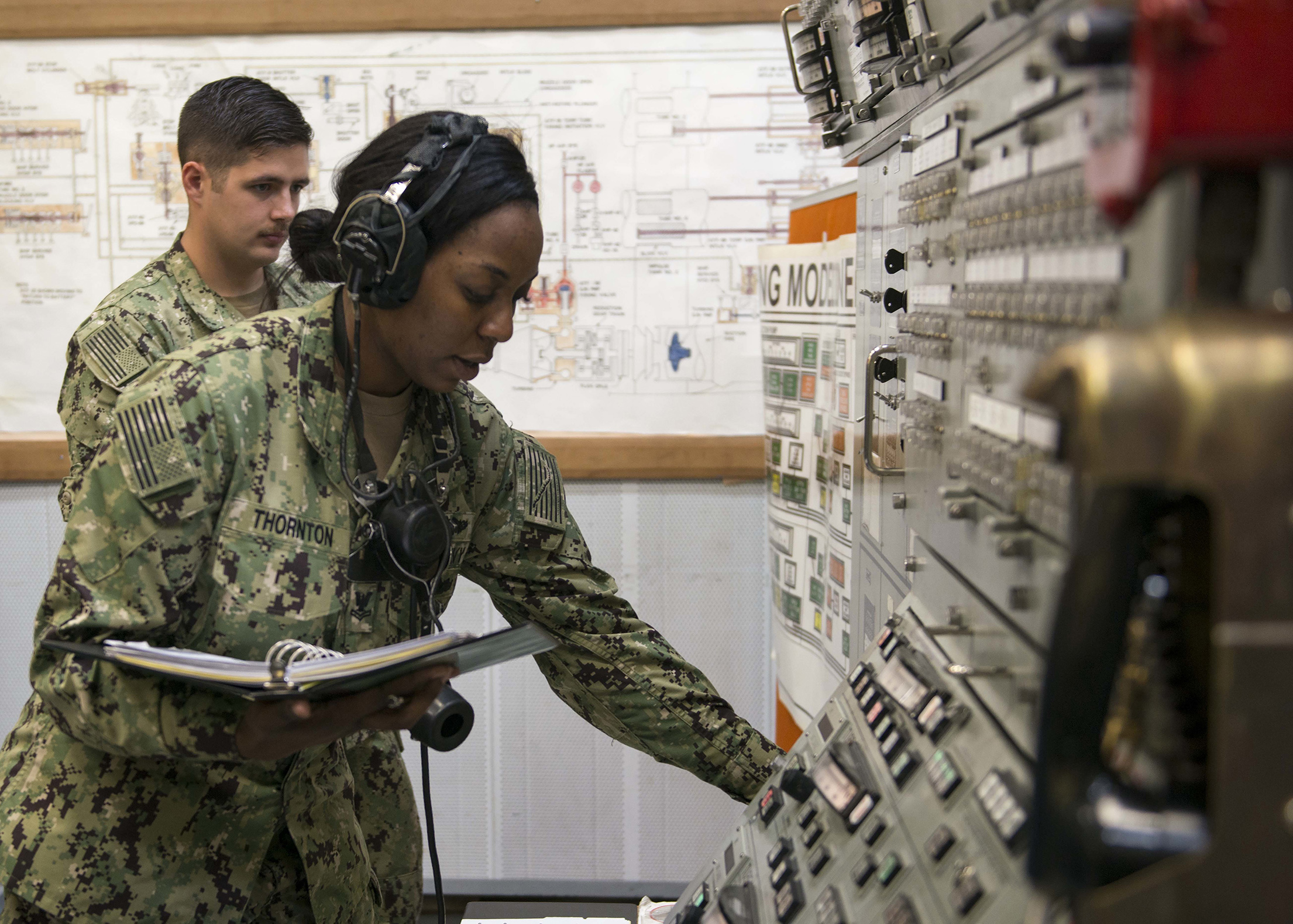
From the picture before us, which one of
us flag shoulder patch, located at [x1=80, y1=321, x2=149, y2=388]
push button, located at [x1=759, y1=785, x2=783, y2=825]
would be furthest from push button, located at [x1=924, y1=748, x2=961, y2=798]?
us flag shoulder patch, located at [x1=80, y1=321, x2=149, y2=388]

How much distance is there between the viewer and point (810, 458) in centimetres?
200

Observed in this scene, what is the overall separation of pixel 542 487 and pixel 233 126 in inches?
41.2

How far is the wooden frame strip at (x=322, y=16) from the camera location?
2367 mm

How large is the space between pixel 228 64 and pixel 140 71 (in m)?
0.21

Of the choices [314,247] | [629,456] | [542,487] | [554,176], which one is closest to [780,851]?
[542,487]

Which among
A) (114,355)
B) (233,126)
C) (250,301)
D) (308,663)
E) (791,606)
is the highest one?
(233,126)

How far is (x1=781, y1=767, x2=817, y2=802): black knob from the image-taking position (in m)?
1.02

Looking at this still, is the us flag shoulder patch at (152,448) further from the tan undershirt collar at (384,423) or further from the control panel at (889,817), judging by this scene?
the control panel at (889,817)

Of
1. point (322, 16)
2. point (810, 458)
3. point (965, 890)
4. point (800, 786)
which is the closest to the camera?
point (965, 890)

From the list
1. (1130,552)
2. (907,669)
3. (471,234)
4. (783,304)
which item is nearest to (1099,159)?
(1130,552)

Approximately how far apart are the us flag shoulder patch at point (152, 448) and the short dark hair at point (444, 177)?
11.3 inches

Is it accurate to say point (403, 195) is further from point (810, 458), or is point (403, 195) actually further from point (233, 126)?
point (810, 458)

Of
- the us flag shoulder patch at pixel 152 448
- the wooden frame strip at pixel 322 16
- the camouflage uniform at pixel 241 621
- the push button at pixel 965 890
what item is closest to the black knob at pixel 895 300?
the camouflage uniform at pixel 241 621

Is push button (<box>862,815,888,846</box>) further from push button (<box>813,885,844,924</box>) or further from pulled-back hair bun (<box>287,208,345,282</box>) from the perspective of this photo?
pulled-back hair bun (<box>287,208,345,282</box>)
